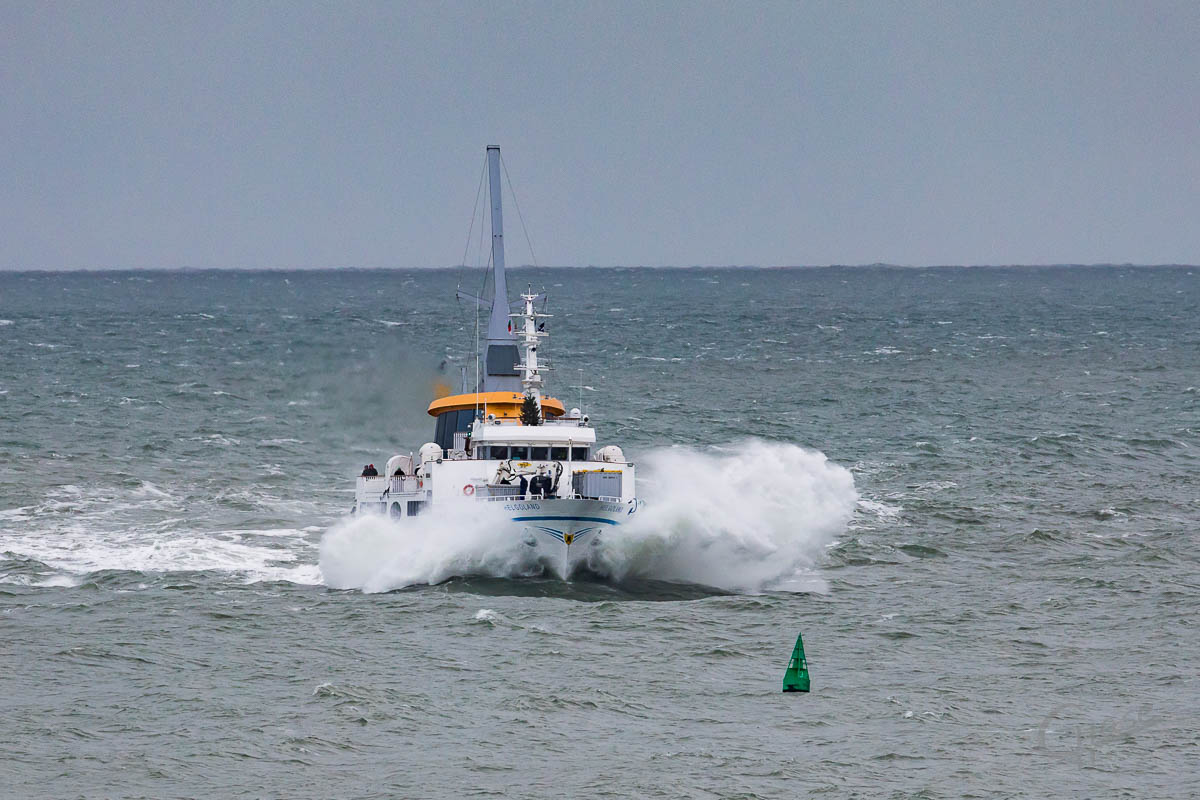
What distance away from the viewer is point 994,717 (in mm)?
30938

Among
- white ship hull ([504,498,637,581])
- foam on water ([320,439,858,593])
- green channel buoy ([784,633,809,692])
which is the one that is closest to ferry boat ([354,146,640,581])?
white ship hull ([504,498,637,581])

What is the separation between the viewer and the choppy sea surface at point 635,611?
2830 cm

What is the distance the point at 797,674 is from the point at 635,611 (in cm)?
806

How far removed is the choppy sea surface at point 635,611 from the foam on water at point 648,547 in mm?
91

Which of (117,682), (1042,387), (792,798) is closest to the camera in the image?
(792,798)

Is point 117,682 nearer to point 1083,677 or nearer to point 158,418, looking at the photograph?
point 1083,677

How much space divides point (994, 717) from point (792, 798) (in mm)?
6327

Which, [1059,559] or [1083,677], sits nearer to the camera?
[1083,677]

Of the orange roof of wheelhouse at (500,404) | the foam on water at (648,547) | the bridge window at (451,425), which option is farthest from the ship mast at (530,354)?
the foam on water at (648,547)

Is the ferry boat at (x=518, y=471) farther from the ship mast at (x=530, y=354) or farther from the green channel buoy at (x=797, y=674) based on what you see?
the green channel buoy at (x=797, y=674)

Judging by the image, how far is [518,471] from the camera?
45.7 meters

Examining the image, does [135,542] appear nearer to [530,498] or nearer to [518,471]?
[518,471]

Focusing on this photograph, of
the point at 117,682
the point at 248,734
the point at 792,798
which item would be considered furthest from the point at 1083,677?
the point at 117,682

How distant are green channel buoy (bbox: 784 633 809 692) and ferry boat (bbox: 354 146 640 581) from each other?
11369mm
